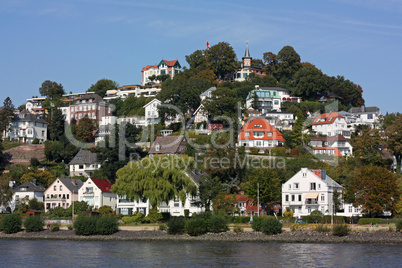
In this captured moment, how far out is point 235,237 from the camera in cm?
5741

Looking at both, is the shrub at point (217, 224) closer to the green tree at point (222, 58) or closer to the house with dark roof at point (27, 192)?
the house with dark roof at point (27, 192)

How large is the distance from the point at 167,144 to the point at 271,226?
123 ft

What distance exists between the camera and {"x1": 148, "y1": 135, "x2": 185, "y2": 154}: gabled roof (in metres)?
90.4

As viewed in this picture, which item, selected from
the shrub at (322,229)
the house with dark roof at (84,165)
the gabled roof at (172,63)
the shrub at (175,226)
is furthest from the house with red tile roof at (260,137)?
the gabled roof at (172,63)

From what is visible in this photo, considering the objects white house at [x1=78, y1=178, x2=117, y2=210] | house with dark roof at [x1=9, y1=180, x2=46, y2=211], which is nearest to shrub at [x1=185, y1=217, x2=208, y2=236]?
white house at [x1=78, y1=178, x2=117, y2=210]

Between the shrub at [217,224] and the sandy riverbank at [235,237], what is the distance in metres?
0.63

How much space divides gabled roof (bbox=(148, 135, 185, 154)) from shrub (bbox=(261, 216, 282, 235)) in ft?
111

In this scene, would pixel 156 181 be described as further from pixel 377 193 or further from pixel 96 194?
pixel 377 193

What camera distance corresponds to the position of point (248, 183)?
7119 centimetres

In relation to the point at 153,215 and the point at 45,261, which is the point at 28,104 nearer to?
the point at 153,215

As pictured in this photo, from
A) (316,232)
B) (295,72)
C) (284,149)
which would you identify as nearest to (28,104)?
(295,72)

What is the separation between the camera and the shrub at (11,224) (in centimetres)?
6531

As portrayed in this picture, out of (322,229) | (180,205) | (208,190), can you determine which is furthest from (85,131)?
(322,229)

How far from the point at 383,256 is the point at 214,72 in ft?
308
